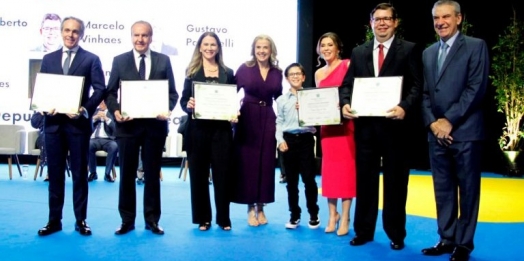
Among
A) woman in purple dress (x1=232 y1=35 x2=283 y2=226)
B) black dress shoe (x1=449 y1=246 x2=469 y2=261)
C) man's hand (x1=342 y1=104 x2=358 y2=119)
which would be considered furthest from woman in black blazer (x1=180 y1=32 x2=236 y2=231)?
black dress shoe (x1=449 y1=246 x2=469 y2=261)

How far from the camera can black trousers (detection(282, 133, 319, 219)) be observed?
4.33 m

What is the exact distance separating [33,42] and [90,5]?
111cm

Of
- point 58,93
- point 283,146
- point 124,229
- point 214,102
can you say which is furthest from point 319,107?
point 58,93

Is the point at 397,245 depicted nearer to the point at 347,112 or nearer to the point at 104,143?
the point at 347,112

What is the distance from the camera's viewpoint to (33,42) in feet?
29.0

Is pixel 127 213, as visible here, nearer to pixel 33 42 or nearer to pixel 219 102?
pixel 219 102

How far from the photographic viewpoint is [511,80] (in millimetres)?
9055

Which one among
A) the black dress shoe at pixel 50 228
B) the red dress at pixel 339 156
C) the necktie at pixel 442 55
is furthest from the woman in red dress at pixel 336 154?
the black dress shoe at pixel 50 228

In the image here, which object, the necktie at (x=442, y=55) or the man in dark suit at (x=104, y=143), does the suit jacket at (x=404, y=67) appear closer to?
the necktie at (x=442, y=55)

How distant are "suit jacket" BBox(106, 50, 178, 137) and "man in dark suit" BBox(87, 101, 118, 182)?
11.4 ft

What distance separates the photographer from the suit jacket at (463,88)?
10.9 ft

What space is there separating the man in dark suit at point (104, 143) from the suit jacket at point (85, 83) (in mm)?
3471

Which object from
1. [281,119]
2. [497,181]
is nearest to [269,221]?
[281,119]

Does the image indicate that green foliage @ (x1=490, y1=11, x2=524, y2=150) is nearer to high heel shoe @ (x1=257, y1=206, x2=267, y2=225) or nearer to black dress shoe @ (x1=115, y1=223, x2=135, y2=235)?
high heel shoe @ (x1=257, y1=206, x2=267, y2=225)
